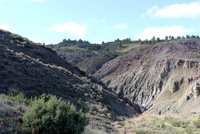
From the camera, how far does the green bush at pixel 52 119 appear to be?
6309mm

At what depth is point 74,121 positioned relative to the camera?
22.6 feet

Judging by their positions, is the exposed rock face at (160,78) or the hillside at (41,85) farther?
the exposed rock face at (160,78)

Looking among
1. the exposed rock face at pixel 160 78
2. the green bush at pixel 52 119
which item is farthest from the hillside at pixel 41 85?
the exposed rock face at pixel 160 78

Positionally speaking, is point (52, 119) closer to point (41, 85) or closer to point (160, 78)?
point (41, 85)

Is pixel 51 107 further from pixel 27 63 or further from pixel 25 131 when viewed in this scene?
pixel 27 63

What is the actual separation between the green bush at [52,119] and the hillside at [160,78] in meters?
20.8

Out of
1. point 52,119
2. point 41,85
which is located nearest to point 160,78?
point 41,85

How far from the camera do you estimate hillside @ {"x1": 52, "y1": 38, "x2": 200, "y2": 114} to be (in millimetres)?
31406

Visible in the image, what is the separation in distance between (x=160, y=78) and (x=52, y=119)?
126ft

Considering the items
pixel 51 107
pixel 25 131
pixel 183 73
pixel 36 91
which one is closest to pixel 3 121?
pixel 25 131

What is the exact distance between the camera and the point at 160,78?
137 ft

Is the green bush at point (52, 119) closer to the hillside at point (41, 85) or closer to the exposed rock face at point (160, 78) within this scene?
the hillside at point (41, 85)

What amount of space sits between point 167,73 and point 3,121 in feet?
130

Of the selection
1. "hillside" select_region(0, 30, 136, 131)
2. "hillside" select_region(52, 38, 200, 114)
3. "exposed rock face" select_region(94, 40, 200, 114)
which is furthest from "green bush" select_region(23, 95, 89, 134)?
"exposed rock face" select_region(94, 40, 200, 114)
